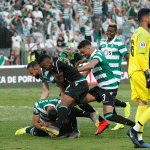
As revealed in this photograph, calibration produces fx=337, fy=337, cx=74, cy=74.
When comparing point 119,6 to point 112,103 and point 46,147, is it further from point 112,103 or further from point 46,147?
point 46,147

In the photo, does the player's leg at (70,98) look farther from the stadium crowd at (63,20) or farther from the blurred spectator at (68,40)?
the blurred spectator at (68,40)

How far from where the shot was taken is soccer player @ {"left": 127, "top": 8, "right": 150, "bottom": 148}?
500 centimetres

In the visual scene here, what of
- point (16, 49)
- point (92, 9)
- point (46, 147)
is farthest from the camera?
point (92, 9)

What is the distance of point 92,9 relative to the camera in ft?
→ 69.7

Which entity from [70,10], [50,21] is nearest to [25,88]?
[50,21]

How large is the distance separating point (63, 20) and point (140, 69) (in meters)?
14.8

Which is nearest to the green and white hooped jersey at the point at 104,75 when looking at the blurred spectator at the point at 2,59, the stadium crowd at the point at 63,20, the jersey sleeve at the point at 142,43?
the jersey sleeve at the point at 142,43

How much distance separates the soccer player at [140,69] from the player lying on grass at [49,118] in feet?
4.15

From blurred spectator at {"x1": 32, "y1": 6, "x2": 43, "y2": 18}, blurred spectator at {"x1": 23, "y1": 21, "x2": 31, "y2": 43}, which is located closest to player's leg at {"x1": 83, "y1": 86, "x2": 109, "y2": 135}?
blurred spectator at {"x1": 23, "y1": 21, "x2": 31, "y2": 43}

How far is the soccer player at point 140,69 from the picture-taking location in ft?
16.4

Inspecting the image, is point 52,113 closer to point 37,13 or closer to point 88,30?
point 37,13

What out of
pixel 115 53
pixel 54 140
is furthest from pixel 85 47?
pixel 54 140

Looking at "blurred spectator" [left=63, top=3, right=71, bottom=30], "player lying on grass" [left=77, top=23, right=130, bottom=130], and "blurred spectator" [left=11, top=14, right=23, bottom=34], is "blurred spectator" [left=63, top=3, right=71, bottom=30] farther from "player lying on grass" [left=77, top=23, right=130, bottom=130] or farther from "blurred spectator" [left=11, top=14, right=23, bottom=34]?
"player lying on grass" [left=77, top=23, right=130, bottom=130]

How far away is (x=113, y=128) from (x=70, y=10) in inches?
557
